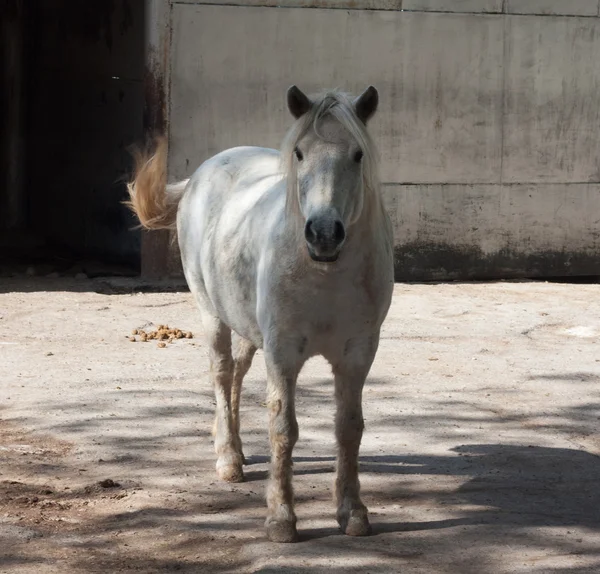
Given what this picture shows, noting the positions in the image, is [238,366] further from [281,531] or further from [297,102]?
[297,102]

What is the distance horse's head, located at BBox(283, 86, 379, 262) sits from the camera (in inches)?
144

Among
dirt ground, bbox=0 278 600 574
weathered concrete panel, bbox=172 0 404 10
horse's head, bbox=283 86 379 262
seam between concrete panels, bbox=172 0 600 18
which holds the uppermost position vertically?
weathered concrete panel, bbox=172 0 404 10

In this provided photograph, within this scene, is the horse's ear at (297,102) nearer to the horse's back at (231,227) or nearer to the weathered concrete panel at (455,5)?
the horse's back at (231,227)

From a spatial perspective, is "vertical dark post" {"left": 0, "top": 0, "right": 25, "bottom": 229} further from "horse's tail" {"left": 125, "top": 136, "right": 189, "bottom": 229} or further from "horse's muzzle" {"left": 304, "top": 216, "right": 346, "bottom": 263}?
"horse's muzzle" {"left": 304, "top": 216, "right": 346, "bottom": 263}

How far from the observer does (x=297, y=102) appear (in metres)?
3.99

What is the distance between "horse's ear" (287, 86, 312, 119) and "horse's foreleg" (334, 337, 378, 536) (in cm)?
87

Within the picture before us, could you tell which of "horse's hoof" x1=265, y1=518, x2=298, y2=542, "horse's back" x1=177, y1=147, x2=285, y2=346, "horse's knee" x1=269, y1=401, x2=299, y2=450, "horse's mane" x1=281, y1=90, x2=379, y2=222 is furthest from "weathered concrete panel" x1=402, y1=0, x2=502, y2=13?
"horse's hoof" x1=265, y1=518, x2=298, y2=542

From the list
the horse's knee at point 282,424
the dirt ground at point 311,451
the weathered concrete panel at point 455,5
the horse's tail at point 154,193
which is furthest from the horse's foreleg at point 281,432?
the weathered concrete panel at point 455,5

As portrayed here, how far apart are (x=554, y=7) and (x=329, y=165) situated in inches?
280

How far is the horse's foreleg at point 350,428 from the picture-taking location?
4180 mm

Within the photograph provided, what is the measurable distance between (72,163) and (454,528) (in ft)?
31.3

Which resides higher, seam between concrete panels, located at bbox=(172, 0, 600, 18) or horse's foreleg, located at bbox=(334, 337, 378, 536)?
seam between concrete panels, located at bbox=(172, 0, 600, 18)

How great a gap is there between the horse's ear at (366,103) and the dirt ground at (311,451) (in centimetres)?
157

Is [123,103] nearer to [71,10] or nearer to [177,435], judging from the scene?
[71,10]
